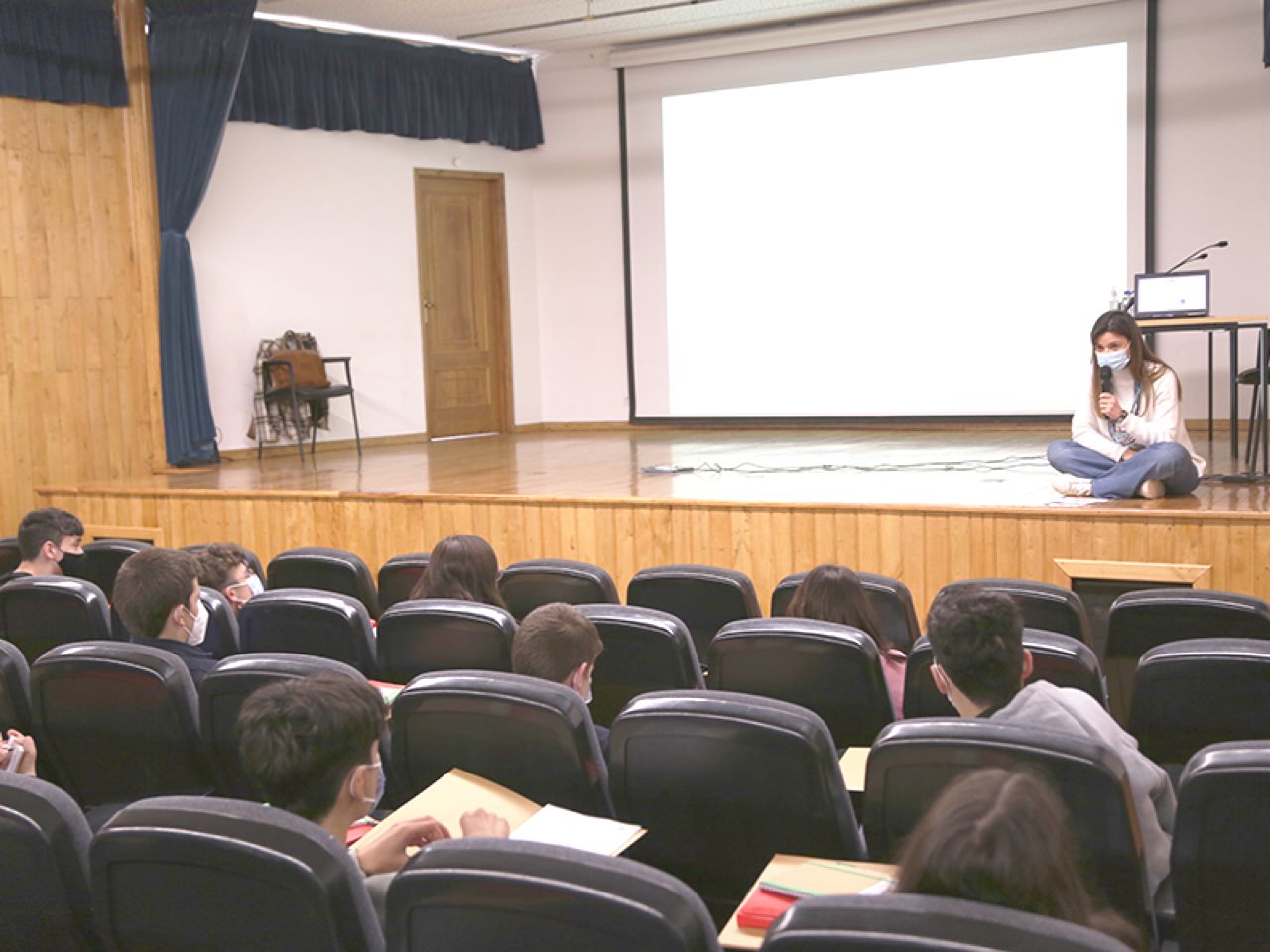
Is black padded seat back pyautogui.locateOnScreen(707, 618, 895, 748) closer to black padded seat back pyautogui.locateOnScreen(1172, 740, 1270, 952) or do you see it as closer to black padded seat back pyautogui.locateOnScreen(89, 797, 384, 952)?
black padded seat back pyautogui.locateOnScreen(1172, 740, 1270, 952)

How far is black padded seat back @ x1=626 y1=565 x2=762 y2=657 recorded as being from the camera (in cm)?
413

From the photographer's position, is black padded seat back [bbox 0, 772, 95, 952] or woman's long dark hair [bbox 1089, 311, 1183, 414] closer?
black padded seat back [bbox 0, 772, 95, 952]

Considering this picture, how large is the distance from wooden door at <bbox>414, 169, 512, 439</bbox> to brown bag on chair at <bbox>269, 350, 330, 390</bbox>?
5.66ft

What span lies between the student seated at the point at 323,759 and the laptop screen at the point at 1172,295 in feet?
19.8

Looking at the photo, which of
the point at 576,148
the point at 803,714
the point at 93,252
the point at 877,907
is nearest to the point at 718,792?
the point at 803,714

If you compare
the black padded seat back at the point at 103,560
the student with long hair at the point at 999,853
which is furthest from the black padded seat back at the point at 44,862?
the black padded seat back at the point at 103,560

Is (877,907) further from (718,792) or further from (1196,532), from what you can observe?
(1196,532)

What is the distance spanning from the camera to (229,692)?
2758 millimetres

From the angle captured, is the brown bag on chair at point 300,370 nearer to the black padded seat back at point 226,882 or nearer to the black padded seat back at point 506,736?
the black padded seat back at point 506,736

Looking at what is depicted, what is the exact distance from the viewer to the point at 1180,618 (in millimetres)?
Result: 3354

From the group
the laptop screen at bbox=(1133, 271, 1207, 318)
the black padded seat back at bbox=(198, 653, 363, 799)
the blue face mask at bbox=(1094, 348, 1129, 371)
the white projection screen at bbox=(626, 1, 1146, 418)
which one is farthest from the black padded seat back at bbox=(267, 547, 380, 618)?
the white projection screen at bbox=(626, 1, 1146, 418)

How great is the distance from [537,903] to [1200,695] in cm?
177

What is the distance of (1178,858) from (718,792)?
0.72 meters

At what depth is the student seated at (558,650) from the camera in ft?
8.96
